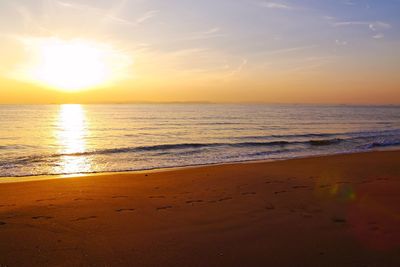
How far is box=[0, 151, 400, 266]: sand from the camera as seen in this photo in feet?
17.6

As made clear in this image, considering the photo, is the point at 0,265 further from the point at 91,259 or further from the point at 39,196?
the point at 39,196

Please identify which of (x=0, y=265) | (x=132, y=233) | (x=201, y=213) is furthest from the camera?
(x=201, y=213)

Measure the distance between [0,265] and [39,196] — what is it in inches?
184

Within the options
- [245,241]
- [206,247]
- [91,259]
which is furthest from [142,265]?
[245,241]

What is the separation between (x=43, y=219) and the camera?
702cm

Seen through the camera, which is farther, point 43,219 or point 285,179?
point 285,179

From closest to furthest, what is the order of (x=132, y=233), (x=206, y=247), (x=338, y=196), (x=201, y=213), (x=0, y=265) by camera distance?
(x=0, y=265) < (x=206, y=247) < (x=132, y=233) < (x=201, y=213) < (x=338, y=196)

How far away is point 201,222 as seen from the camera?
22.9 ft

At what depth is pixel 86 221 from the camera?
6.94 meters

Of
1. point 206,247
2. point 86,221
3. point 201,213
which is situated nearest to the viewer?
point 206,247

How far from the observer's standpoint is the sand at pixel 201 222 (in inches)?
211

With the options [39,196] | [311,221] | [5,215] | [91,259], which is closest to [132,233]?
[91,259]

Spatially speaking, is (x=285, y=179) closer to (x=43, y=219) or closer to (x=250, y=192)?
(x=250, y=192)

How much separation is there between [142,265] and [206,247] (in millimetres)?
1172
